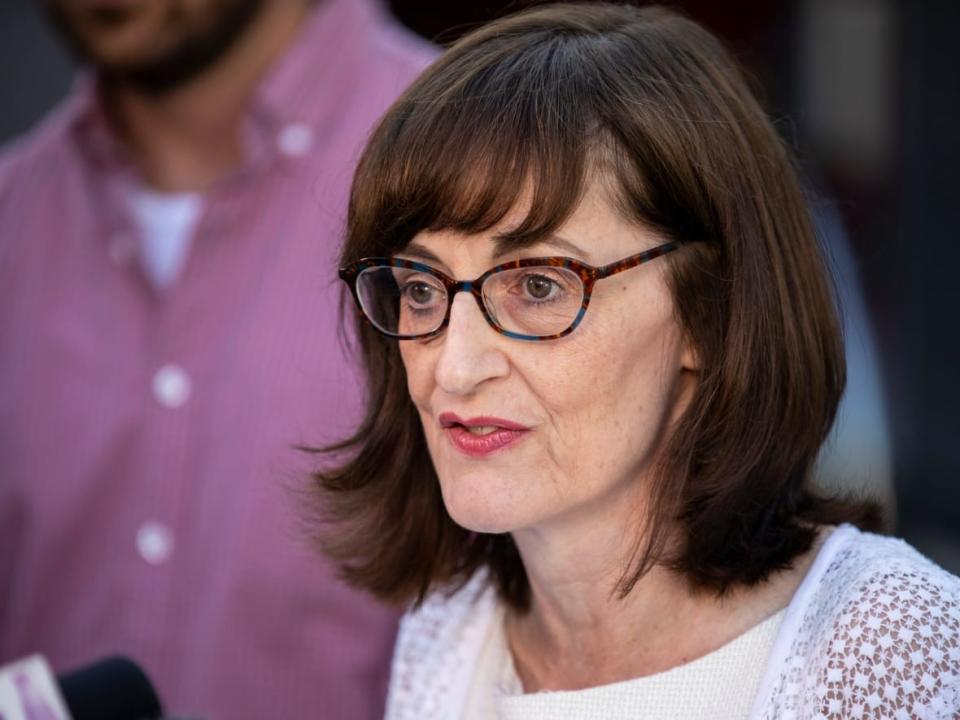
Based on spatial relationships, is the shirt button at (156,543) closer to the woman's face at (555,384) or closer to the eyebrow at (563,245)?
the woman's face at (555,384)

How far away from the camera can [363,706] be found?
2.78 metres

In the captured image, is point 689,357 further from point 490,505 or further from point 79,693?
point 79,693

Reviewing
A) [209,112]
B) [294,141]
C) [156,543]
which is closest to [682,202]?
[294,141]

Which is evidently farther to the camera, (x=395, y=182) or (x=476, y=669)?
(x=476, y=669)

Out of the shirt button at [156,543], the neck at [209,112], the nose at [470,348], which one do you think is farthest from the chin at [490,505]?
the neck at [209,112]

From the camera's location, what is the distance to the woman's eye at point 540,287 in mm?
1854

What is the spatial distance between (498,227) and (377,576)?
30.8 inches

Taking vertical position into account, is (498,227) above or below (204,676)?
above

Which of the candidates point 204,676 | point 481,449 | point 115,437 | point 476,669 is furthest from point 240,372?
point 481,449

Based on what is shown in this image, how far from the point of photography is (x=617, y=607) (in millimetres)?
2094

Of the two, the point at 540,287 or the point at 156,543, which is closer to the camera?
the point at 540,287

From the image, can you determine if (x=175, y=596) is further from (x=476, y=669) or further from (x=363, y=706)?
(x=476, y=669)

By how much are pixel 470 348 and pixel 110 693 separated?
0.72 metres

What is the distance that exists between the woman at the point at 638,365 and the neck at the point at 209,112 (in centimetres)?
124
